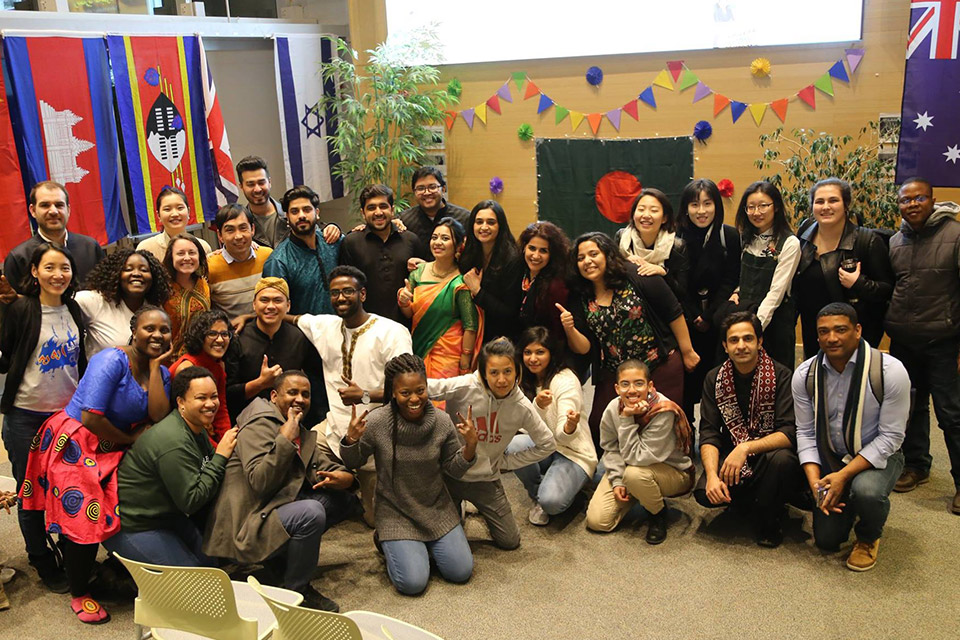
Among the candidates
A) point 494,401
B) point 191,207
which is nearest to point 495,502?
point 494,401

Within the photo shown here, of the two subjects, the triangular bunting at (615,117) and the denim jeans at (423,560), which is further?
the triangular bunting at (615,117)

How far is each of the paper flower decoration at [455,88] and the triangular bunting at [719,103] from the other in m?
2.04

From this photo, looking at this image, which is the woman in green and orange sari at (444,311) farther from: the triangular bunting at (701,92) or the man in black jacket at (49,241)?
the triangular bunting at (701,92)

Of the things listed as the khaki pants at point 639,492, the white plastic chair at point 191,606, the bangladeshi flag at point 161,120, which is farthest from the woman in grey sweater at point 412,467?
the bangladeshi flag at point 161,120

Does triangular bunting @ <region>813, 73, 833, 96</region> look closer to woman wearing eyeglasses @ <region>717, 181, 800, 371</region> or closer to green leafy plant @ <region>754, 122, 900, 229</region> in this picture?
green leafy plant @ <region>754, 122, 900, 229</region>

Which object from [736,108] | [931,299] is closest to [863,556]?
[931,299]

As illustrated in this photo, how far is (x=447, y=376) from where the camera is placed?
4145 mm

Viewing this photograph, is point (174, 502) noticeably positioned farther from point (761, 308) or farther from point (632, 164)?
point (632, 164)

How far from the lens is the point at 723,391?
3844 mm

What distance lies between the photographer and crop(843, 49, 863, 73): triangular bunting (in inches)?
227

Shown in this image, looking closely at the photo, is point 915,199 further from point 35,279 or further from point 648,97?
point 35,279

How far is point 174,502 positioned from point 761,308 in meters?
2.76

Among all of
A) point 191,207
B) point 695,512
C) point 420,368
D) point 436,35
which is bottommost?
point 695,512

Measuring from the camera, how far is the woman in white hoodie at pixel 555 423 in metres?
4.04
